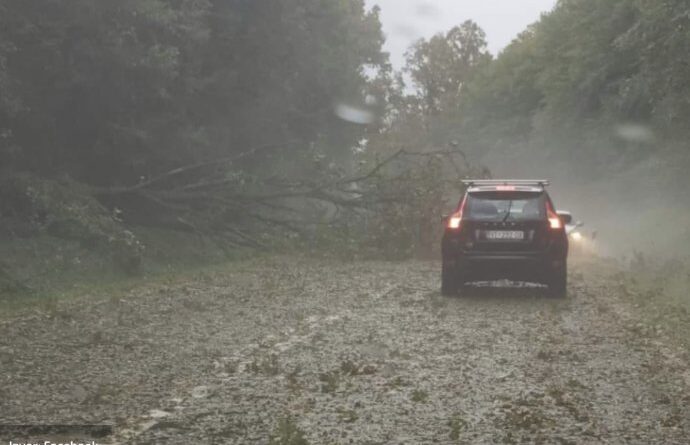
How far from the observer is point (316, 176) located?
30.3 m

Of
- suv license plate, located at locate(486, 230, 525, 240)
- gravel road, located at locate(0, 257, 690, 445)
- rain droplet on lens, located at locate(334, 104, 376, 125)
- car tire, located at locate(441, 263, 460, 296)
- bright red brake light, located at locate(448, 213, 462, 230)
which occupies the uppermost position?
rain droplet on lens, located at locate(334, 104, 376, 125)

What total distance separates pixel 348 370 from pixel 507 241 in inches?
300

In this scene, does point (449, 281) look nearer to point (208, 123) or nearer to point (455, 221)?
point (455, 221)

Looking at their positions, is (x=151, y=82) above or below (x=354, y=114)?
below

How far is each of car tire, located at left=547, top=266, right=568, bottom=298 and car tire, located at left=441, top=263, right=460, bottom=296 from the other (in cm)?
148

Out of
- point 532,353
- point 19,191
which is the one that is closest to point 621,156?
point 19,191

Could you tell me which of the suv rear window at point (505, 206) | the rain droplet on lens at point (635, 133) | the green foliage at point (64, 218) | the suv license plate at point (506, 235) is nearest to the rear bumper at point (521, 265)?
the suv license plate at point (506, 235)

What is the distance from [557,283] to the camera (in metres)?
17.1

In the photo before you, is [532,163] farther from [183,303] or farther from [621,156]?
[183,303]

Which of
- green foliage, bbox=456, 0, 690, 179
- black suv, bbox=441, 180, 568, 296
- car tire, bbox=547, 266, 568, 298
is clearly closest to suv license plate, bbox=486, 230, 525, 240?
black suv, bbox=441, 180, 568, 296

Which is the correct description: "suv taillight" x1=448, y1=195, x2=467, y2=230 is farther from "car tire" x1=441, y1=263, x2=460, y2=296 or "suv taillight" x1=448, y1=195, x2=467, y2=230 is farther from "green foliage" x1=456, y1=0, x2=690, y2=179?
"green foliage" x1=456, y1=0, x2=690, y2=179

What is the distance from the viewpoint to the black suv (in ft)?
55.9

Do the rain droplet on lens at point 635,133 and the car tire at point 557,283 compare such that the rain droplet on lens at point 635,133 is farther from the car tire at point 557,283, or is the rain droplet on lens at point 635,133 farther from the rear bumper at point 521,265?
the rear bumper at point 521,265

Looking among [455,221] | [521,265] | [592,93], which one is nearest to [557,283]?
[521,265]
